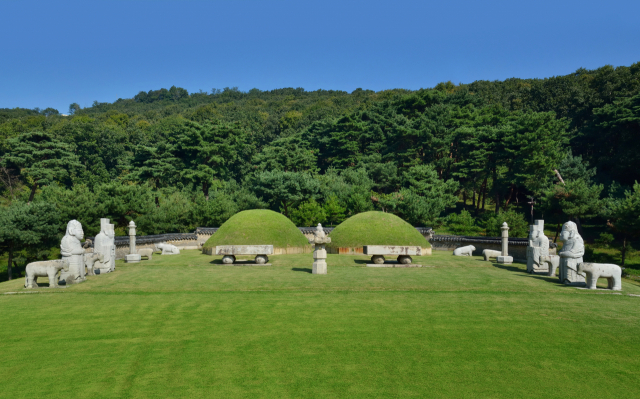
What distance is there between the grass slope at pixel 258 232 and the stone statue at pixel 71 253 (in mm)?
11605

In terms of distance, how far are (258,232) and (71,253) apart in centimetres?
1324

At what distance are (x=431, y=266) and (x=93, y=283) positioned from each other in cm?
1534

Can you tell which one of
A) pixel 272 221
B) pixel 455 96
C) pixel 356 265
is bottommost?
pixel 356 265

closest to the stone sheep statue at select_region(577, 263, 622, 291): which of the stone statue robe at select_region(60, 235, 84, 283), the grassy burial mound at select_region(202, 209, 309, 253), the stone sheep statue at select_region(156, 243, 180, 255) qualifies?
the grassy burial mound at select_region(202, 209, 309, 253)

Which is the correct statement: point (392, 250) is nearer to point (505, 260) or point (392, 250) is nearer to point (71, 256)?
point (505, 260)

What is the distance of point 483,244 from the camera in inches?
1147

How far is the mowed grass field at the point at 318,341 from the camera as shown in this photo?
6.68 m

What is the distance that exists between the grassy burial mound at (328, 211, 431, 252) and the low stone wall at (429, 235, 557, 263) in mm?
3761

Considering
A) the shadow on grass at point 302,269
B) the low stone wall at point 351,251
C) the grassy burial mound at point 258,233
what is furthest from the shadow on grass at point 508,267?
the grassy burial mound at point 258,233

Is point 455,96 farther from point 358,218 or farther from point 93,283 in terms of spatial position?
point 93,283

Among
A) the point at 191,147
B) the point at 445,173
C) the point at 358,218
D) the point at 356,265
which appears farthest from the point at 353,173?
the point at 356,265

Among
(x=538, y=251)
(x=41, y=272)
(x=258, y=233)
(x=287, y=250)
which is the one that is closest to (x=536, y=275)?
(x=538, y=251)

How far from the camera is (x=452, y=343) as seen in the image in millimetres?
8609

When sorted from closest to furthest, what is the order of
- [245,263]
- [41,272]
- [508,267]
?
[41,272] → [508,267] → [245,263]
